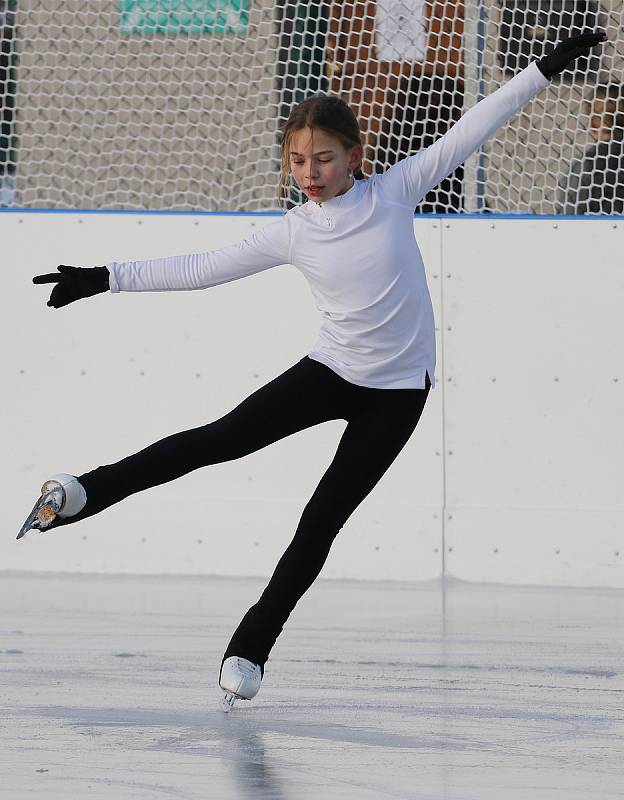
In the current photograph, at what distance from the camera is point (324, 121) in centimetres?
292

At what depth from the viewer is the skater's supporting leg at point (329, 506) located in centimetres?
299

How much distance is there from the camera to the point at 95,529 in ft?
17.8

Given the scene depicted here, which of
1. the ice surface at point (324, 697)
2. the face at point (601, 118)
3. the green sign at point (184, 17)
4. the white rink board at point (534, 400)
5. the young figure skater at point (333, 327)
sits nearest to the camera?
the ice surface at point (324, 697)

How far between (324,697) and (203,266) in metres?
0.99

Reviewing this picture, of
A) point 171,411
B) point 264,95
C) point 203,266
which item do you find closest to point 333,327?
point 203,266

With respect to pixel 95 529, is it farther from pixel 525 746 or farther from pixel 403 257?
pixel 525 746

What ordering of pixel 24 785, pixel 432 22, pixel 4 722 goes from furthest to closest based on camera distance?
pixel 432 22 → pixel 4 722 → pixel 24 785

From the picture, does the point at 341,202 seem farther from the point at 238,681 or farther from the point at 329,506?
the point at 238,681

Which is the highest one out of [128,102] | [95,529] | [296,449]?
[128,102]

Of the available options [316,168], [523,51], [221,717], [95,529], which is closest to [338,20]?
[523,51]

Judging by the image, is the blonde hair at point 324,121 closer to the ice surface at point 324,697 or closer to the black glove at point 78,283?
the black glove at point 78,283

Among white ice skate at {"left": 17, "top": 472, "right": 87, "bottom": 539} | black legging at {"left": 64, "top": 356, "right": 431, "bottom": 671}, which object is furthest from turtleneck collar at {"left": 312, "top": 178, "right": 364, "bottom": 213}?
white ice skate at {"left": 17, "top": 472, "right": 87, "bottom": 539}

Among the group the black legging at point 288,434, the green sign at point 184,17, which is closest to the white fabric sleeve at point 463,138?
the black legging at point 288,434

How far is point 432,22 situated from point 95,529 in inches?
92.4
